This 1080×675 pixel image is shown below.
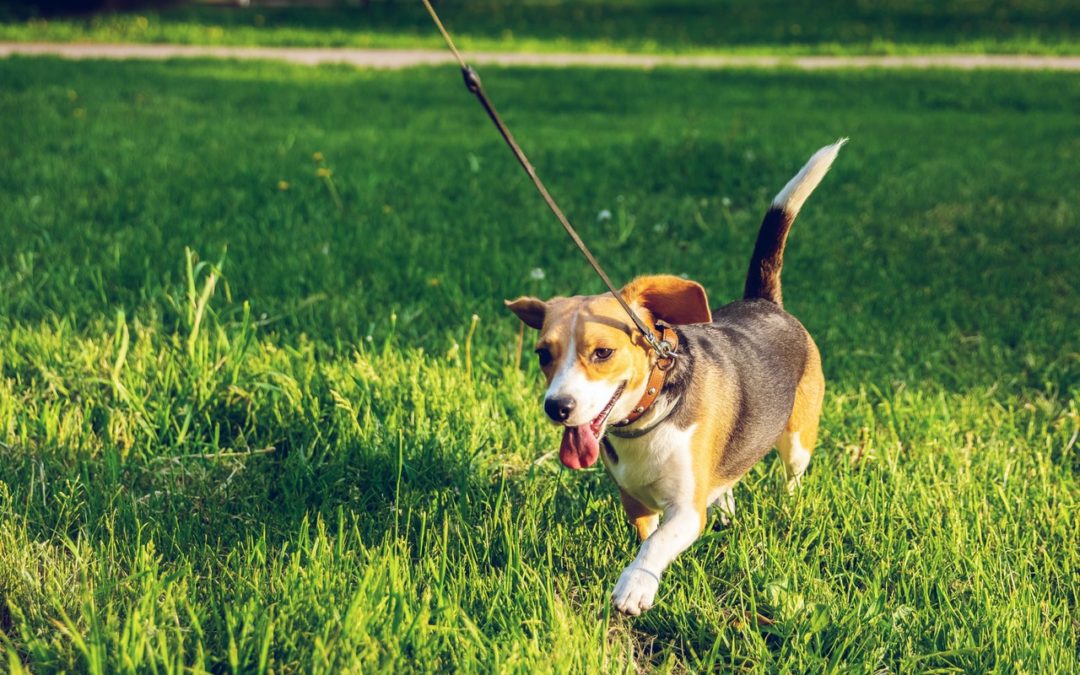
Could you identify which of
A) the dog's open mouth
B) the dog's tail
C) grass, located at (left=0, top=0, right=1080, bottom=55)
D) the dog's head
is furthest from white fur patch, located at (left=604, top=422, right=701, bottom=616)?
grass, located at (left=0, top=0, right=1080, bottom=55)

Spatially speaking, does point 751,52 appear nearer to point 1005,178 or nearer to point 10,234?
point 1005,178

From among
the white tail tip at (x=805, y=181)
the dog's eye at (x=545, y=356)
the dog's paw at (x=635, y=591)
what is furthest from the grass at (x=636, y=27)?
the dog's paw at (x=635, y=591)

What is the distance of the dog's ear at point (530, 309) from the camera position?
2945 millimetres

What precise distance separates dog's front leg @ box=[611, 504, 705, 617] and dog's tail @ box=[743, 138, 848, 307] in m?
1.20

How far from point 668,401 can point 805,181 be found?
107 cm

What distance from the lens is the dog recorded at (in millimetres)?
2551

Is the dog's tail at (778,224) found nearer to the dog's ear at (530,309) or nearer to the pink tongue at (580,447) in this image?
the dog's ear at (530,309)

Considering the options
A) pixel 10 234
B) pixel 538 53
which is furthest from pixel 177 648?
pixel 538 53

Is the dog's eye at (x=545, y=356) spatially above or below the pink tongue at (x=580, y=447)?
above

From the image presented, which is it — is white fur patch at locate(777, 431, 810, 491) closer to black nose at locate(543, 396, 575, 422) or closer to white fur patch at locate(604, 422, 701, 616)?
white fur patch at locate(604, 422, 701, 616)

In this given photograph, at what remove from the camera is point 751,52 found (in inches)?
615

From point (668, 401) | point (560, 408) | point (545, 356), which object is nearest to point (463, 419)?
point (545, 356)

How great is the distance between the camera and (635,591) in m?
2.41

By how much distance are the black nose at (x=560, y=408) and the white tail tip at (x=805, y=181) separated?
135cm
